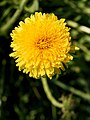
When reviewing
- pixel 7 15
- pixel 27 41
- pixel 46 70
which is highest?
pixel 7 15

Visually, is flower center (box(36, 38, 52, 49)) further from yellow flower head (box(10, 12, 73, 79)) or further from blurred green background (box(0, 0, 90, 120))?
blurred green background (box(0, 0, 90, 120))

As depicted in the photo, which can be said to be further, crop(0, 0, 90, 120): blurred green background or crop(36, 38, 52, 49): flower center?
crop(0, 0, 90, 120): blurred green background

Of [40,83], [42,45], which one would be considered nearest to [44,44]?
[42,45]

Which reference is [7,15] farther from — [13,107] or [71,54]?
[71,54]

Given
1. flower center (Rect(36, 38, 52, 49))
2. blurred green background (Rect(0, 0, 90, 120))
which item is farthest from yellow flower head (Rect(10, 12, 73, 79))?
blurred green background (Rect(0, 0, 90, 120))

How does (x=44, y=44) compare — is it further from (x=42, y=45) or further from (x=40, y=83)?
(x=40, y=83)

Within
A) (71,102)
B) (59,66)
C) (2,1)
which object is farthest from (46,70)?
(2,1)

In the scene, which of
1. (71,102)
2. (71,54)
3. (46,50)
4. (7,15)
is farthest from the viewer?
(7,15)
